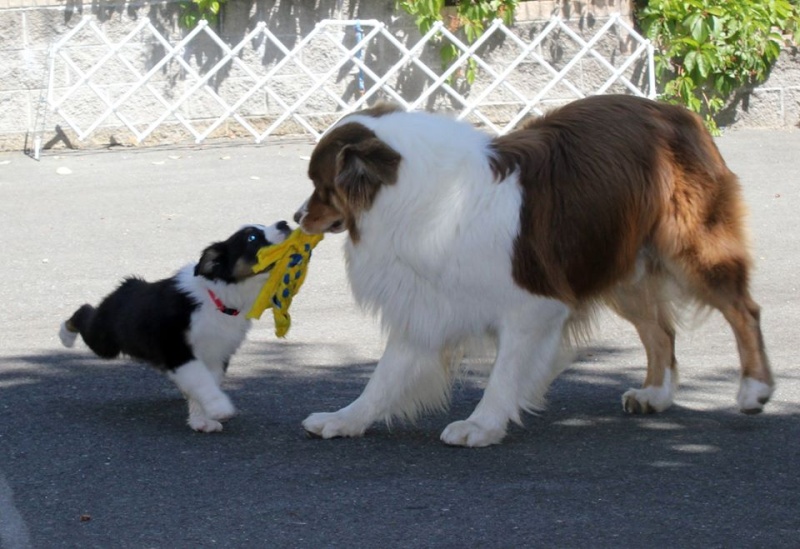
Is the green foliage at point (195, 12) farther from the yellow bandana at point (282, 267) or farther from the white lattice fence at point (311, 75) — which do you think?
the yellow bandana at point (282, 267)

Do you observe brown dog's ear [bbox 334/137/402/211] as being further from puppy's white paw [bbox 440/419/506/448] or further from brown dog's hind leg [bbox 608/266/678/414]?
brown dog's hind leg [bbox 608/266/678/414]

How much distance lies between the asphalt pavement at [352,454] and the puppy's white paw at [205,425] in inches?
2.7

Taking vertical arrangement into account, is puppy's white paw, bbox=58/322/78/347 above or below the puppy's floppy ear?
below

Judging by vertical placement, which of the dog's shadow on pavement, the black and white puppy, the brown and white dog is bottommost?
the dog's shadow on pavement

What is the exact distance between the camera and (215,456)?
5.08 meters

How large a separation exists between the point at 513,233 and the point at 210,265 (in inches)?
57.8

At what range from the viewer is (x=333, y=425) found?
532cm

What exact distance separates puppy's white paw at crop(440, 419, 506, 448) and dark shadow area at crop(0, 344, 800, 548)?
0.16ft

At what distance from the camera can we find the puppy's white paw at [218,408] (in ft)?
17.7

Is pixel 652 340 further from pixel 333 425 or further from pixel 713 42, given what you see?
pixel 713 42

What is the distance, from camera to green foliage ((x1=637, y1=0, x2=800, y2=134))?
1373cm

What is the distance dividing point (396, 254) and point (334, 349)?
1980mm

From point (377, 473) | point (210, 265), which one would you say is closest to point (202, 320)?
point (210, 265)

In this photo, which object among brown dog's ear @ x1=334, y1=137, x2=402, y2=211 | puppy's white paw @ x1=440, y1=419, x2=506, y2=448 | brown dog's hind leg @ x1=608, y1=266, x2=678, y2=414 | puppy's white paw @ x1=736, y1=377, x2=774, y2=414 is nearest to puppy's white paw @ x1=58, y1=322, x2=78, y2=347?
brown dog's ear @ x1=334, y1=137, x2=402, y2=211
